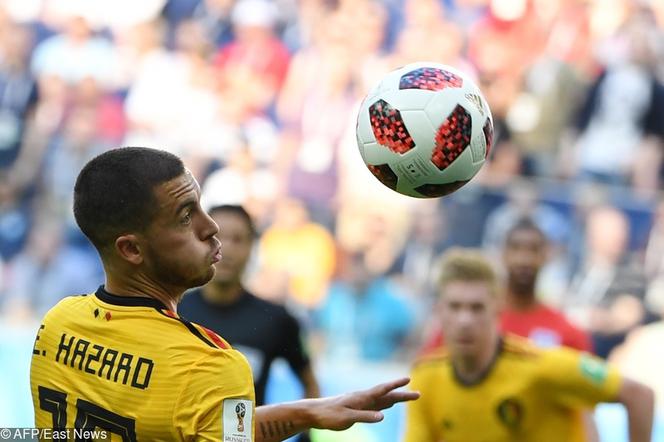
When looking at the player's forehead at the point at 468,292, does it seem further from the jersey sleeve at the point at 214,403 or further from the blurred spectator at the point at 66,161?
the blurred spectator at the point at 66,161

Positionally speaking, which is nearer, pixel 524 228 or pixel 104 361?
pixel 104 361

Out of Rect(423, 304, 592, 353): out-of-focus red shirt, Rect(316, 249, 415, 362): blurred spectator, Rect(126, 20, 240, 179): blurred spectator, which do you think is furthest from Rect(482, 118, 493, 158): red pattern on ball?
Rect(126, 20, 240, 179): blurred spectator

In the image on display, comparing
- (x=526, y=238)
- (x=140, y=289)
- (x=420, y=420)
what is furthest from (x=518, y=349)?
(x=140, y=289)

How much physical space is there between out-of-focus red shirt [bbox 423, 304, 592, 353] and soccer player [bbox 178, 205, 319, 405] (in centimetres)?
143

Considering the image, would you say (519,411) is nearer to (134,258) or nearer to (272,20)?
(134,258)

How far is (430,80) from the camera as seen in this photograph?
172 inches

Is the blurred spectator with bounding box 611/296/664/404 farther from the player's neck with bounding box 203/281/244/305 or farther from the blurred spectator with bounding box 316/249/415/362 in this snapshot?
the player's neck with bounding box 203/281/244/305

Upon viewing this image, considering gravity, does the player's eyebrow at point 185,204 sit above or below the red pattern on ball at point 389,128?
below

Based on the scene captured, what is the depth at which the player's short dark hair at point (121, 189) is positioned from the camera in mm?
3232

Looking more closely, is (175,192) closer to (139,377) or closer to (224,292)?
(139,377)

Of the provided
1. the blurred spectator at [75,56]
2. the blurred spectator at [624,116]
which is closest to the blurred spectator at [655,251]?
the blurred spectator at [624,116]

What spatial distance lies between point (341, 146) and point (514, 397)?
248 inches

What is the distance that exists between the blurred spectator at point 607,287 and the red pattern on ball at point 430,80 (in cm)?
651

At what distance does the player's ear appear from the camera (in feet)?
10.8
